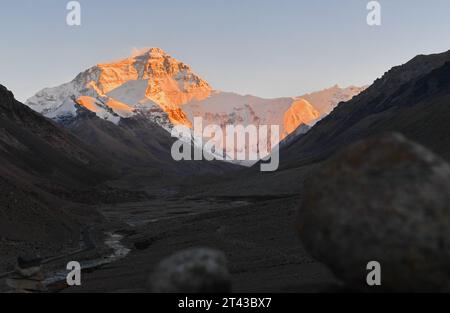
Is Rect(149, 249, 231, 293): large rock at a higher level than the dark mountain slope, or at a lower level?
lower

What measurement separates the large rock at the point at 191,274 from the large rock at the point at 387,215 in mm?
2507

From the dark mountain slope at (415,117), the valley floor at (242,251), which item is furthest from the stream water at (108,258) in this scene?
the dark mountain slope at (415,117)

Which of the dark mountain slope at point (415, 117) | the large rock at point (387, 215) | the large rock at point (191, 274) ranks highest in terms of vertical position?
the dark mountain slope at point (415, 117)

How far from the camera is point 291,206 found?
6475 cm

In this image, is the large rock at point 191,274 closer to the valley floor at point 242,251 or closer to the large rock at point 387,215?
the large rock at point 387,215

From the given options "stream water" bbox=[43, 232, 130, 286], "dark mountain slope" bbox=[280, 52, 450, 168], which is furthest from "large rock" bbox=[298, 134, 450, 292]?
"dark mountain slope" bbox=[280, 52, 450, 168]

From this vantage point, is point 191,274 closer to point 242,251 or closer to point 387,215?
point 387,215

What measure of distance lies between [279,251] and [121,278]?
1210cm

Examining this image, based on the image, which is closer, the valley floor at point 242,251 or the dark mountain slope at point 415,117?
the valley floor at point 242,251

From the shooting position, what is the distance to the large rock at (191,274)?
1359 cm

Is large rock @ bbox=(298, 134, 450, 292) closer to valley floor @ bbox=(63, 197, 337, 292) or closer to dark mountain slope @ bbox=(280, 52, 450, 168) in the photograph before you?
valley floor @ bbox=(63, 197, 337, 292)

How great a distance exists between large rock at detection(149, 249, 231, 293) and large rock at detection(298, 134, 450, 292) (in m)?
2.51

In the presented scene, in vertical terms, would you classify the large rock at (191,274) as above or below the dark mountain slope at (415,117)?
below

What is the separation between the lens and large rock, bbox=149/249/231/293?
13586 millimetres
